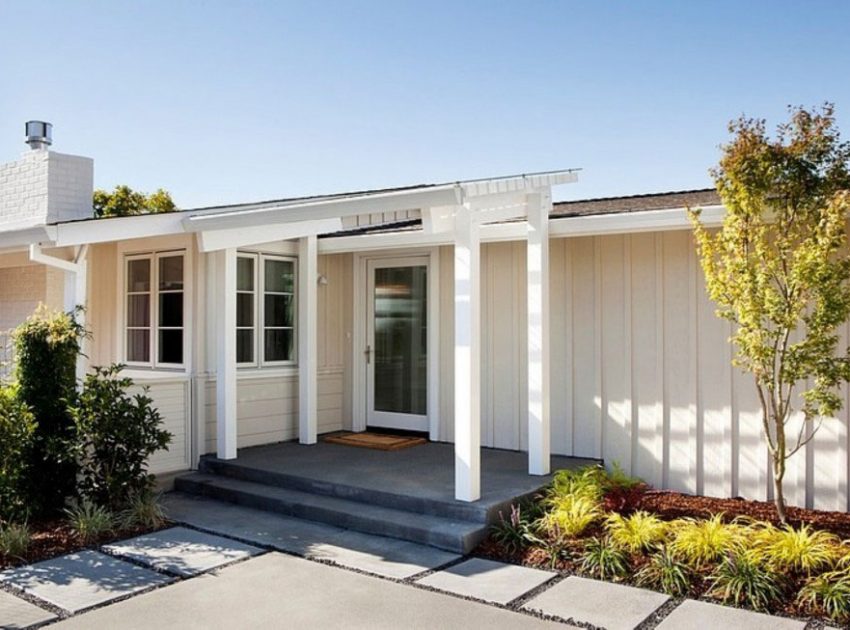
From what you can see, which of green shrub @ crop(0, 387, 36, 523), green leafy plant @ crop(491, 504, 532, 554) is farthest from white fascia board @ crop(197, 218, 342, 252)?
green leafy plant @ crop(491, 504, 532, 554)

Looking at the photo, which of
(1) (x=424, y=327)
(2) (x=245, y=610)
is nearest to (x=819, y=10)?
(1) (x=424, y=327)

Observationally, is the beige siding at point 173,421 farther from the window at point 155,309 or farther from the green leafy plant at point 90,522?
the green leafy plant at point 90,522

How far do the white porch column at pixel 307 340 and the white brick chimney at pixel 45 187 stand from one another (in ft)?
11.5

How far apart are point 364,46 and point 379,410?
5254 mm

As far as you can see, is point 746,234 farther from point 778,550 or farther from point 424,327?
point 424,327

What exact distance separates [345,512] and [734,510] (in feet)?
10.6

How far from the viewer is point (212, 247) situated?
6789mm

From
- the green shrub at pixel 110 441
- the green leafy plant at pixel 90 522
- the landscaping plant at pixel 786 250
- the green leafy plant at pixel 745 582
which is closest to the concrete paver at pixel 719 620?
the green leafy plant at pixel 745 582

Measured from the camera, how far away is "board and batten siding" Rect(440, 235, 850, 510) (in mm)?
6266

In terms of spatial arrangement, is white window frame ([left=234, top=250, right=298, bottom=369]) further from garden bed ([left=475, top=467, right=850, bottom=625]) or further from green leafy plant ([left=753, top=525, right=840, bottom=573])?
green leafy plant ([left=753, top=525, right=840, bottom=573])

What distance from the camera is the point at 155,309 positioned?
7875 mm

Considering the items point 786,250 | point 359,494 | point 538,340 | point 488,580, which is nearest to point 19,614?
point 359,494

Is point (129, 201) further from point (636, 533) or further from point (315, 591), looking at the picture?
point (636, 533)

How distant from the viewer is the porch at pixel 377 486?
542cm
